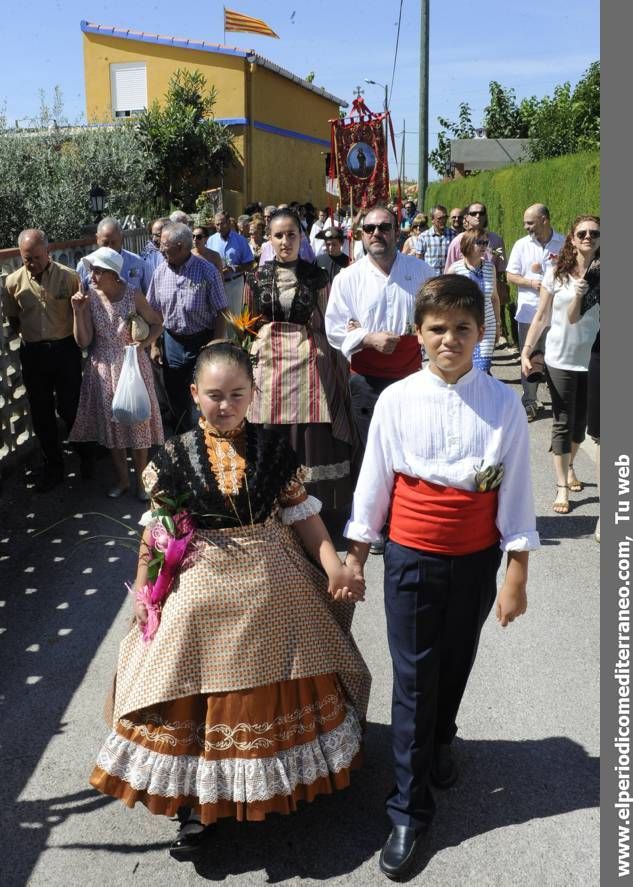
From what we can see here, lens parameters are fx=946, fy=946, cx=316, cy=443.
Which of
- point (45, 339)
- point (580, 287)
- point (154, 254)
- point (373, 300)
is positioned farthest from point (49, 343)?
point (580, 287)

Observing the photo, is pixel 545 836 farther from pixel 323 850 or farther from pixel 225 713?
pixel 225 713

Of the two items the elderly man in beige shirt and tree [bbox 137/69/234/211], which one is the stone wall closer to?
the elderly man in beige shirt

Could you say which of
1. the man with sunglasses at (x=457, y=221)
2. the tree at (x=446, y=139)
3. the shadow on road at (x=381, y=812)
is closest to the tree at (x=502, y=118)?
the tree at (x=446, y=139)

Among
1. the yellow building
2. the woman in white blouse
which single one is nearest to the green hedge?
Answer: the woman in white blouse

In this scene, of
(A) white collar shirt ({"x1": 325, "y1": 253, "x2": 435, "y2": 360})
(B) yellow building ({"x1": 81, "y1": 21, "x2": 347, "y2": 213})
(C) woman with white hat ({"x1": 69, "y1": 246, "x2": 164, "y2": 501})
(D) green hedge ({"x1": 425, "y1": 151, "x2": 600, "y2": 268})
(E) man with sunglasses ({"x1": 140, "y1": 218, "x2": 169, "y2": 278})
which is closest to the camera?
(A) white collar shirt ({"x1": 325, "y1": 253, "x2": 435, "y2": 360})

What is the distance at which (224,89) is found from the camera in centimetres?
2892

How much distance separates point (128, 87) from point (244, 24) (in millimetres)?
4653

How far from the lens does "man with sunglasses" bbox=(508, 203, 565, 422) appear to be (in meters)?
8.84

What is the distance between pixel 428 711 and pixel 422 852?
48 centimetres

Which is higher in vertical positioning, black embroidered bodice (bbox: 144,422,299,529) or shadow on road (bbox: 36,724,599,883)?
black embroidered bodice (bbox: 144,422,299,529)

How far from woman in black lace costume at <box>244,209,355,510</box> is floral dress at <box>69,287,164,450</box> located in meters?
1.57

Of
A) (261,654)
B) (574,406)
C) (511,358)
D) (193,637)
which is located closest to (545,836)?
(261,654)

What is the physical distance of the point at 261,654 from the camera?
3.02 m

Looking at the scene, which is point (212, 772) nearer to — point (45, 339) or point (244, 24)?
point (45, 339)
